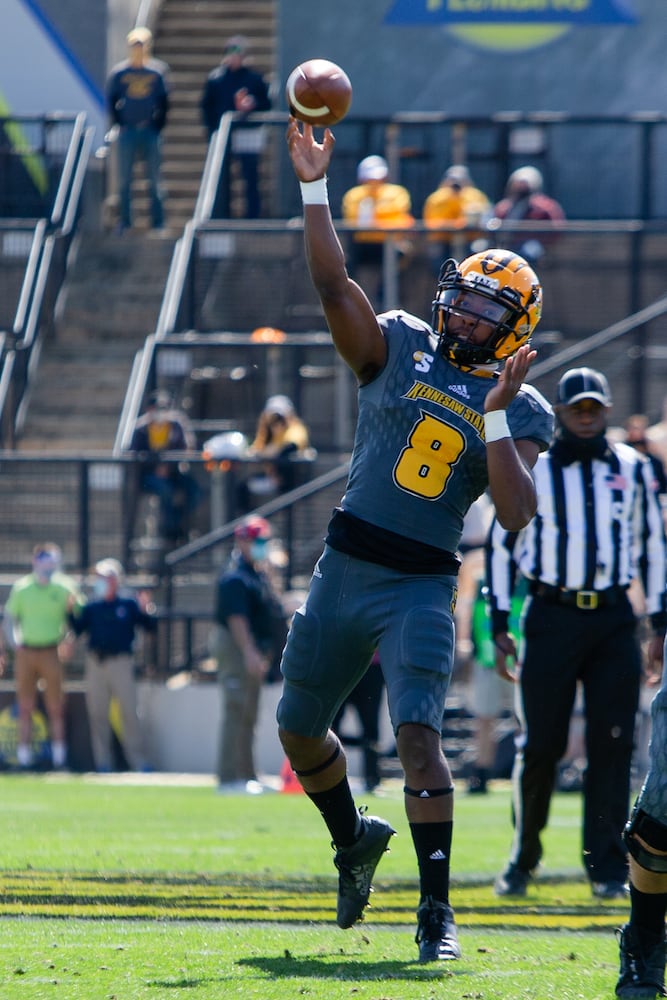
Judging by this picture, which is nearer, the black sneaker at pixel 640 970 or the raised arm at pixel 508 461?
the black sneaker at pixel 640 970

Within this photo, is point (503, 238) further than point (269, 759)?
Yes

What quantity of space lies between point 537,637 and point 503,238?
9.08 meters

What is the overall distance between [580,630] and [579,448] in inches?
29.0

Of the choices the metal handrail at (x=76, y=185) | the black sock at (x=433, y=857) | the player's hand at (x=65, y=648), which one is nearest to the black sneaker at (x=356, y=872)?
the black sock at (x=433, y=857)

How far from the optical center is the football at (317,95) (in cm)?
524

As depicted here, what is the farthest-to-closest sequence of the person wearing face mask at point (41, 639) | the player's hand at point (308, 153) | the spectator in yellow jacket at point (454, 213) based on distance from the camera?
the spectator in yellow jacket at point (454, 213) < the person wearing face mask at point (41, 639) < the player's hand at point (308, 153)

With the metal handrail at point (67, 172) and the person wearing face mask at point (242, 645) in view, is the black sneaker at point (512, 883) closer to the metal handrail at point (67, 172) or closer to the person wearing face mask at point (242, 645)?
the person wearing face mask at point (242, 645)

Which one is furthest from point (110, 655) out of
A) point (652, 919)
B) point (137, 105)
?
point (652, 919)

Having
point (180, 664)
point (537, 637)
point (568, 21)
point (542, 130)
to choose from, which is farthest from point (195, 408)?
point (537, 637)

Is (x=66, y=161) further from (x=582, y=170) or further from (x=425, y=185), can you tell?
(x=582, y=170)

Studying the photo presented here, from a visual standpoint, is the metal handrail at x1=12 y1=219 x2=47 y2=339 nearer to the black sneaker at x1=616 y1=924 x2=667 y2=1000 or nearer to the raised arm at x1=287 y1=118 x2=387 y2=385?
the raised arm at x1=287 y1=118 x2=387 y2=385

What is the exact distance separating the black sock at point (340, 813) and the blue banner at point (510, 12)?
1594 centimetres

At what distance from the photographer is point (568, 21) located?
65.7 feet

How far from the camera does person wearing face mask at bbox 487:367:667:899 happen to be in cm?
696
